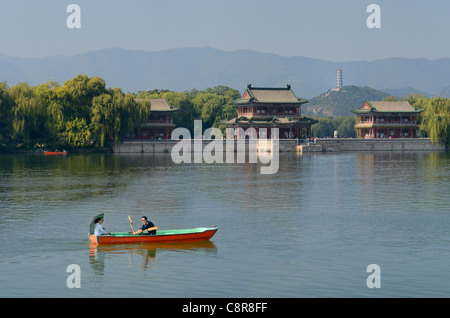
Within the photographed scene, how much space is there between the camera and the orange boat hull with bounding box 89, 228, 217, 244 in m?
26.9

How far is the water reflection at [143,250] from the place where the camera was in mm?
25109

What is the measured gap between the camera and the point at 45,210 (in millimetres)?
37844

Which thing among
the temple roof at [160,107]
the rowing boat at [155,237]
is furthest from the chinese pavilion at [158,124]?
the rowing boat at [155,237]

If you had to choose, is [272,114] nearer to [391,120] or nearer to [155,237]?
[391,120]

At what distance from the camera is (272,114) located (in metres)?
116

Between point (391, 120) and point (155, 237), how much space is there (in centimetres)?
9801

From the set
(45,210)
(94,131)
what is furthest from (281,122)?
(45,210)

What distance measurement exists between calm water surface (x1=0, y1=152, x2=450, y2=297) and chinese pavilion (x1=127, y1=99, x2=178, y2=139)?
2093 inches

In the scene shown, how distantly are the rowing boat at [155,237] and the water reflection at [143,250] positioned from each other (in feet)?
0.69

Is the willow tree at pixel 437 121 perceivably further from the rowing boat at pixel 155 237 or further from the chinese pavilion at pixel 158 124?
the rowing boat at pixel 155 237

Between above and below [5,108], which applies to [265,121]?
below

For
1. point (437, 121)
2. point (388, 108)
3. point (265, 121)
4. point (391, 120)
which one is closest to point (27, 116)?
point (265, 121)
